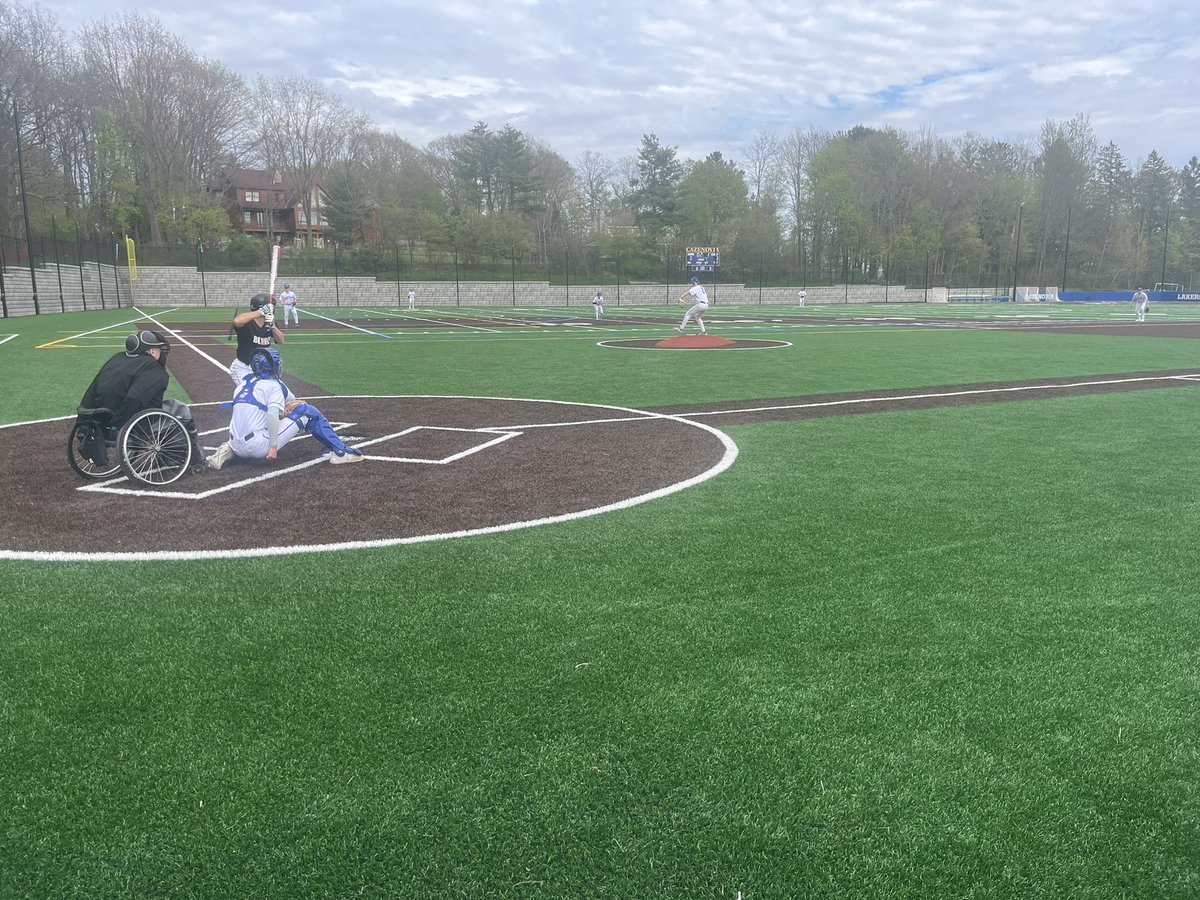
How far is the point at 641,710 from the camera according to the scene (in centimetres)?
354

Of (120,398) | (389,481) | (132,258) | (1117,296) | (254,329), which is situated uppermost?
(132,258)

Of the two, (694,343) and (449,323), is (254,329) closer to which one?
(694,343)

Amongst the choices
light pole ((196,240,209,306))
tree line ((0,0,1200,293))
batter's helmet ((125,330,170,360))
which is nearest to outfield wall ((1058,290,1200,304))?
tree line ((0,0,1200,293))

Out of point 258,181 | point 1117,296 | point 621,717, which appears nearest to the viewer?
point 621,717

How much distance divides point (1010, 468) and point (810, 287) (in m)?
72.2

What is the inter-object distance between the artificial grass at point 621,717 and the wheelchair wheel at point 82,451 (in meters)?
2.40

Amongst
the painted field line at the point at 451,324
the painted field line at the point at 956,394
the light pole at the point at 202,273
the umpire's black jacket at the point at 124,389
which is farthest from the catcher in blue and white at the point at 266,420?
the light pole at the point at 202,273

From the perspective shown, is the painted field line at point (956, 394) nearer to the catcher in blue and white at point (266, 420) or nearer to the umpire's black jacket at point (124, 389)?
the catcher in blue and white at point (266, 420)

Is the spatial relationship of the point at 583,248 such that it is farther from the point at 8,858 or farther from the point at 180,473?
the point at 8,858

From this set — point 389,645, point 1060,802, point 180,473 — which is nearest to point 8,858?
point 389,645

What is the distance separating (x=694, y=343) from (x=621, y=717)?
2107cm

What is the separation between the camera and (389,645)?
416 centimetres

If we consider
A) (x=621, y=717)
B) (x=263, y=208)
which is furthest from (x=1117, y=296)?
(x=621, y=717)

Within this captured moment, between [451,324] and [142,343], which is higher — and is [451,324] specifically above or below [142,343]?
above
